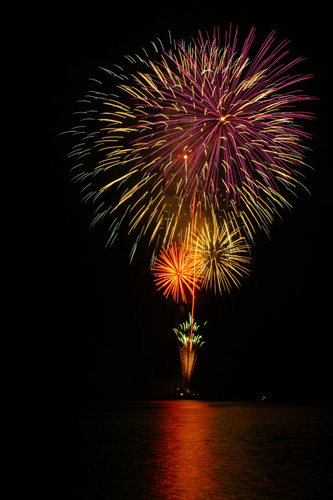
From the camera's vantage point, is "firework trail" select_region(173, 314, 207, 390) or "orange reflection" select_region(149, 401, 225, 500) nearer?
"orange reflection" select_region(149, 401, 225, 500)

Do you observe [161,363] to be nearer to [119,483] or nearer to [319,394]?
[319,394]

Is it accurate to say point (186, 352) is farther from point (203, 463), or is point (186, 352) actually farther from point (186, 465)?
point (186, 465)

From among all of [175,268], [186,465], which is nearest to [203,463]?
[186,465]

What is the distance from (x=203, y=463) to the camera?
6566 millimetres

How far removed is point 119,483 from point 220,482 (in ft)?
2.99

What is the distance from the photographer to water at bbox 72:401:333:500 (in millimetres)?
5027

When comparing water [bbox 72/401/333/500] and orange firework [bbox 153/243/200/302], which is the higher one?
orange firework [bbox 153/243/200/302]

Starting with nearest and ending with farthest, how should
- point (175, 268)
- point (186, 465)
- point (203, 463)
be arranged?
point (186, 465)
point (203, 463)
point (175, 268)

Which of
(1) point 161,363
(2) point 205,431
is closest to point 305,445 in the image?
(2) point 205,431

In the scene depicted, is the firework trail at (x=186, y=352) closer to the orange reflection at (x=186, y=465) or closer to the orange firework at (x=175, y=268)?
the orange firework at (x=175, y=268)

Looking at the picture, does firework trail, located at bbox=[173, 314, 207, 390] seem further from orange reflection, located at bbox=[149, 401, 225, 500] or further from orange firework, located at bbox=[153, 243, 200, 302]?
orange reflection, located at bbox=[149, 401, 225, 500]

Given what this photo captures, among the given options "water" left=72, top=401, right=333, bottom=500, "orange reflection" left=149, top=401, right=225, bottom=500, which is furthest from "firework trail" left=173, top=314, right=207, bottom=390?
"orange reflection" left=149, top=401, right=225, bottom=500

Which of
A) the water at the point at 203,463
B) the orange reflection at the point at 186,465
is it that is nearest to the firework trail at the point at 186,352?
the water at the point at 203,463

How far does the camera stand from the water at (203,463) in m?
5.03
